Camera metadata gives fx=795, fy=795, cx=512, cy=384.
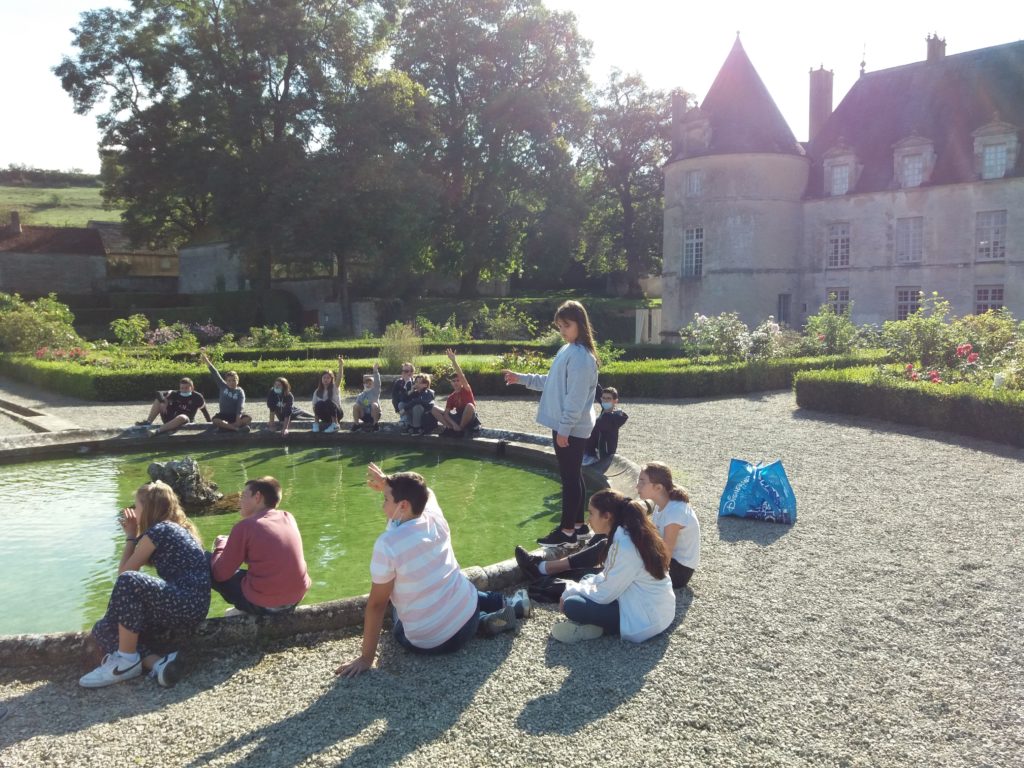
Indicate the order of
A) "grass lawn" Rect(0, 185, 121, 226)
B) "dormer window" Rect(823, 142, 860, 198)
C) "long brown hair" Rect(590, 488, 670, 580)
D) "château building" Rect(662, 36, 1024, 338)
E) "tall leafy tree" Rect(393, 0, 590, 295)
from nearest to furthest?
"long brown hair" Rect(590, 488, 670, 580) → "château building" Rect(662, 36, 1024, 338) → "dormer window" Rect(823, 142, 860, 198) → "tall leafy tree" Rect(393, 0, 590, 295) → "grass lawn" Rect(0, 185, 121, 226)

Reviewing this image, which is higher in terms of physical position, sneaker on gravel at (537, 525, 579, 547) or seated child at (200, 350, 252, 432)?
seated child at (200, 350, 252, 432)

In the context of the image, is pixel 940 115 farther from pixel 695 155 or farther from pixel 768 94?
pixel 695 155

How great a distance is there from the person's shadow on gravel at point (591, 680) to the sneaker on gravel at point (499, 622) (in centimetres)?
28

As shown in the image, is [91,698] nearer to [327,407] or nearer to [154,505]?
[154,505]

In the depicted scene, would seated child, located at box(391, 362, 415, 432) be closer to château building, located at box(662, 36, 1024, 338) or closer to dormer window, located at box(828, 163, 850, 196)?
château building, located at box(662, 36, 1024, 338)

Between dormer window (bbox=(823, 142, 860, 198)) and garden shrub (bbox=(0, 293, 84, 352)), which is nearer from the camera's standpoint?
garden shrub (bbox=(0, 293, 84, 352))

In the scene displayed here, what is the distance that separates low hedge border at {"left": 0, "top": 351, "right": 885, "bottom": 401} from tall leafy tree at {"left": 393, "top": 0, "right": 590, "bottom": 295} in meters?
22.6

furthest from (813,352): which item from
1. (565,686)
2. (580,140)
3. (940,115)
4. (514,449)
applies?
(580,140)

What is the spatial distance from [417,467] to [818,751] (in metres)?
7.32

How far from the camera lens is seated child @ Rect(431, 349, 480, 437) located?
11.4 meters

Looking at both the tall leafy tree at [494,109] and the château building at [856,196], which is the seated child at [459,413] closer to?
the château building at [856,196]

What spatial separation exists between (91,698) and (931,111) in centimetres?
3417

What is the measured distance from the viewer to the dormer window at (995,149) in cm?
2738

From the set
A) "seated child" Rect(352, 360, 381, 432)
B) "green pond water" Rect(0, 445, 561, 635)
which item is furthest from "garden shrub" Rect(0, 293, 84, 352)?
"seated child" Rect(352, 360, 381, 432)
